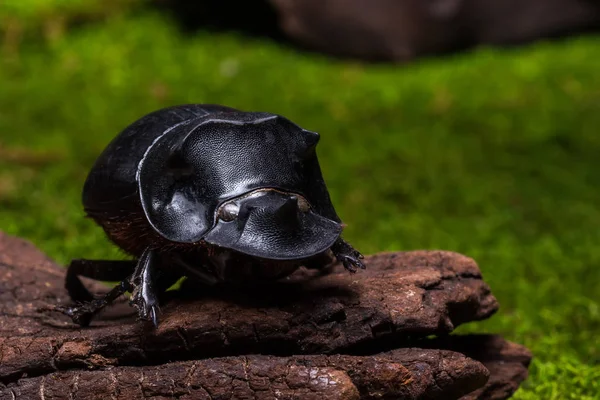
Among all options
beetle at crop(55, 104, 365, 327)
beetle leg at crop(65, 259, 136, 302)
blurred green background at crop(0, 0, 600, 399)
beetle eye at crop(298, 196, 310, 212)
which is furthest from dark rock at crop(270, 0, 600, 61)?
beetle eye at crop(298, 196, 310, 212)

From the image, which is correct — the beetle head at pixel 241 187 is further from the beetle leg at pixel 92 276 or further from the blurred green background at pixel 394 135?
the blurred green background at pixel 394 135

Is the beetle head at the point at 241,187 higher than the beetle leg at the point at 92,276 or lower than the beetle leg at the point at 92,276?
higher

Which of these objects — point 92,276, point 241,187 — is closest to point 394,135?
point 92,276

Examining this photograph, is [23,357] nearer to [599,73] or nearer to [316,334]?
[316,334]

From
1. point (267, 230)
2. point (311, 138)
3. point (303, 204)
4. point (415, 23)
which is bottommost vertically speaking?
point (267, 230)

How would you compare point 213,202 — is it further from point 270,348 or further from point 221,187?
point 270,348

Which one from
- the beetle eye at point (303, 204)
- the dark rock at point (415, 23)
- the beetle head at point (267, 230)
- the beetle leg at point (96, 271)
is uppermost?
the dark rock at point (415, 23)

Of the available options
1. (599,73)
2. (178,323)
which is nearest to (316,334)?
(178,323)

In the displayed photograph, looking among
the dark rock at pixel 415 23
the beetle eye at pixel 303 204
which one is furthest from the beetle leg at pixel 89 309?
the dark rock at pixel 415 23
